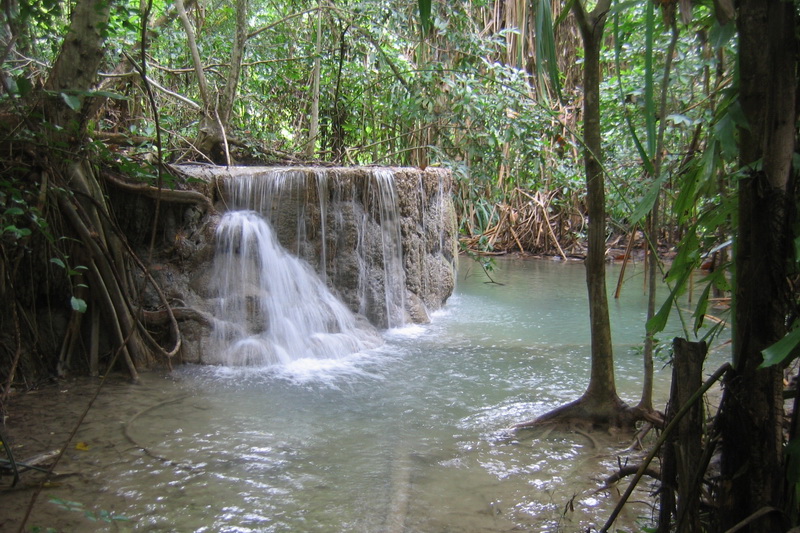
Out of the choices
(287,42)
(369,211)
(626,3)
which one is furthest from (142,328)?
(287,42)

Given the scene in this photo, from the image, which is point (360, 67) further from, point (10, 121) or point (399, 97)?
point (10, 121)

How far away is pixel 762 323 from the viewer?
5.50 ft

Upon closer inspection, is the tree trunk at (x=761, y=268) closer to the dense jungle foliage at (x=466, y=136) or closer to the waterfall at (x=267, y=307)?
the dense jungle foliage at (x=466, y=136)

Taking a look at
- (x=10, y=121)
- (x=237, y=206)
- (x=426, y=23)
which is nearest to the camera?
(x=426, y=23)

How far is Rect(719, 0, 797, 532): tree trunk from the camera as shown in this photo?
1.65 meters

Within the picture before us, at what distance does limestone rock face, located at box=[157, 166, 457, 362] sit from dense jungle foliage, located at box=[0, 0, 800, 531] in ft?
1.36

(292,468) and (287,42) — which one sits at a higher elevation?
(287,42)

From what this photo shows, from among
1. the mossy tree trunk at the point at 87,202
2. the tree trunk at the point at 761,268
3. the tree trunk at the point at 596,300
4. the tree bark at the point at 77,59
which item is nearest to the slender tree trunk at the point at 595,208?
the tree trunk at the point at 596,300

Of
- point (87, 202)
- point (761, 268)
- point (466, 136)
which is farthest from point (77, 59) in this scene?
point (466, 136)

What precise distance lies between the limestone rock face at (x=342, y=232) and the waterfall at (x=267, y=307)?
132 millimetres

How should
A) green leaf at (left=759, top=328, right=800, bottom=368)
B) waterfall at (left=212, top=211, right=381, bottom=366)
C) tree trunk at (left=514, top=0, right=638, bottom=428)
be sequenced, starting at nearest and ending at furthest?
green leaf at (left=759, top=328, right=800, bottom=368)
tree trunk at (left=514, top=0, right=638, bottom=428)
waterfall at (left=212, top=211, right=381, bottom=366)

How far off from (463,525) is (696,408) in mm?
1367

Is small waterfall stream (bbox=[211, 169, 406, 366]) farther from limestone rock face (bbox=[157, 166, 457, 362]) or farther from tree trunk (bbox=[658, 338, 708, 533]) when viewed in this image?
tree trunk (bbox=[658, 338, 708, 533])

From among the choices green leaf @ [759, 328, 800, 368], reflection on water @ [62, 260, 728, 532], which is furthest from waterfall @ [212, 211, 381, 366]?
green leaf @ [759, 328, 800, 368]
